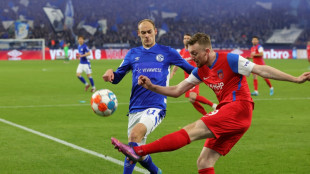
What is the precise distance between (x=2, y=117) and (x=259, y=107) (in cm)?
726

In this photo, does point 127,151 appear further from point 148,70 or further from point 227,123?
point 148,70

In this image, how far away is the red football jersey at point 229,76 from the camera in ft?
16.2

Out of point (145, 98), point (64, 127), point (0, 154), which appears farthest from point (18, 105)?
point (145, 98)

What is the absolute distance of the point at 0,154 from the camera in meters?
7.62

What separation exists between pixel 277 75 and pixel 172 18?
63.5 m

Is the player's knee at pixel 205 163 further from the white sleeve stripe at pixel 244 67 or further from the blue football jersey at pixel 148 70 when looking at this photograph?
the blue football jersey at pixel 148 70

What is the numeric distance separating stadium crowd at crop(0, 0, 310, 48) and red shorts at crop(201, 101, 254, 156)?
2067 inches

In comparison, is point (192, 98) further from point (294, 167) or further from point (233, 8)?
point (233, 8)

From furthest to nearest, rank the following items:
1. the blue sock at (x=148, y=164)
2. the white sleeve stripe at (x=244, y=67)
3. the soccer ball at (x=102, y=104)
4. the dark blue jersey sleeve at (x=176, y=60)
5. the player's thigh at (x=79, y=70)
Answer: the player's thigh at (x=79, y=70)
the dark blue jersey sleeve at (x=176, y=60)
the soccer ball at (x=102, y=104)
the blue sock at (x=148, y=164)
the white sleeve stripe at (x=244, y=67)

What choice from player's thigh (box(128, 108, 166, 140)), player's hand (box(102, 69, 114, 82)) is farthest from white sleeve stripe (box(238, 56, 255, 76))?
player's hand (box(102, 69, 114, 82))

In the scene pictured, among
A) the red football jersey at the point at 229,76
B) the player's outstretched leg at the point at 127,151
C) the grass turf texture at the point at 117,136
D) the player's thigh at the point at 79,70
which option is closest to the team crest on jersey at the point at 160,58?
the red football jersey at the point at 229,76

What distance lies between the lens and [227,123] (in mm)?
4738

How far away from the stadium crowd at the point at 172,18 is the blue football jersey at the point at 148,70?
51.0 meters

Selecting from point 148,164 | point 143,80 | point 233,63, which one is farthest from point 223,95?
point 148,164
